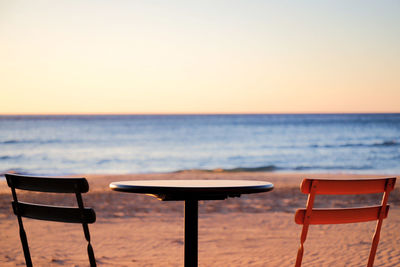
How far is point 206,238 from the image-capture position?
18.0ft

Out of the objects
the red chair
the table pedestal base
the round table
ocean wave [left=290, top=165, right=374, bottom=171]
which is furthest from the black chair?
ocean wave [left=290, top=165, right=374, bottom=171]

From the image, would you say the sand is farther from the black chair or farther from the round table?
the black chair

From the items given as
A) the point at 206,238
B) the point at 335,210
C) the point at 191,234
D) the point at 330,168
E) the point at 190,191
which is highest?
the point at 190,191

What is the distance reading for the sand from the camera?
181 inches

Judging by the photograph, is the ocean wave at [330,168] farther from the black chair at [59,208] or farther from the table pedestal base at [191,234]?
the black chair at [59,208]

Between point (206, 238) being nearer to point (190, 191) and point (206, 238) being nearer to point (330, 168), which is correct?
point (190, 191)

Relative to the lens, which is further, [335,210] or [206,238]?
[206,238]

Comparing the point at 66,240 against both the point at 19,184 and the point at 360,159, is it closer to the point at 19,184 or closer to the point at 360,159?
the point at 19,184

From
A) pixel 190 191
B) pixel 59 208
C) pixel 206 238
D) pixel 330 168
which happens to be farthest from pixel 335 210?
pixel 330 168

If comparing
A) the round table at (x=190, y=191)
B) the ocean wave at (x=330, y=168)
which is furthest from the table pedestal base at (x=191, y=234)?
the ocean wave at (x=330, y=168)

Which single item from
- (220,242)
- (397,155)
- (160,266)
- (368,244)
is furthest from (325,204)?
(397,155)

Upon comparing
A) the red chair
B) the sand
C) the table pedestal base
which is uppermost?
the red chair

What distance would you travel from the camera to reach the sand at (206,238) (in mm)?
4594

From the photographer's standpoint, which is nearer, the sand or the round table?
the round table
